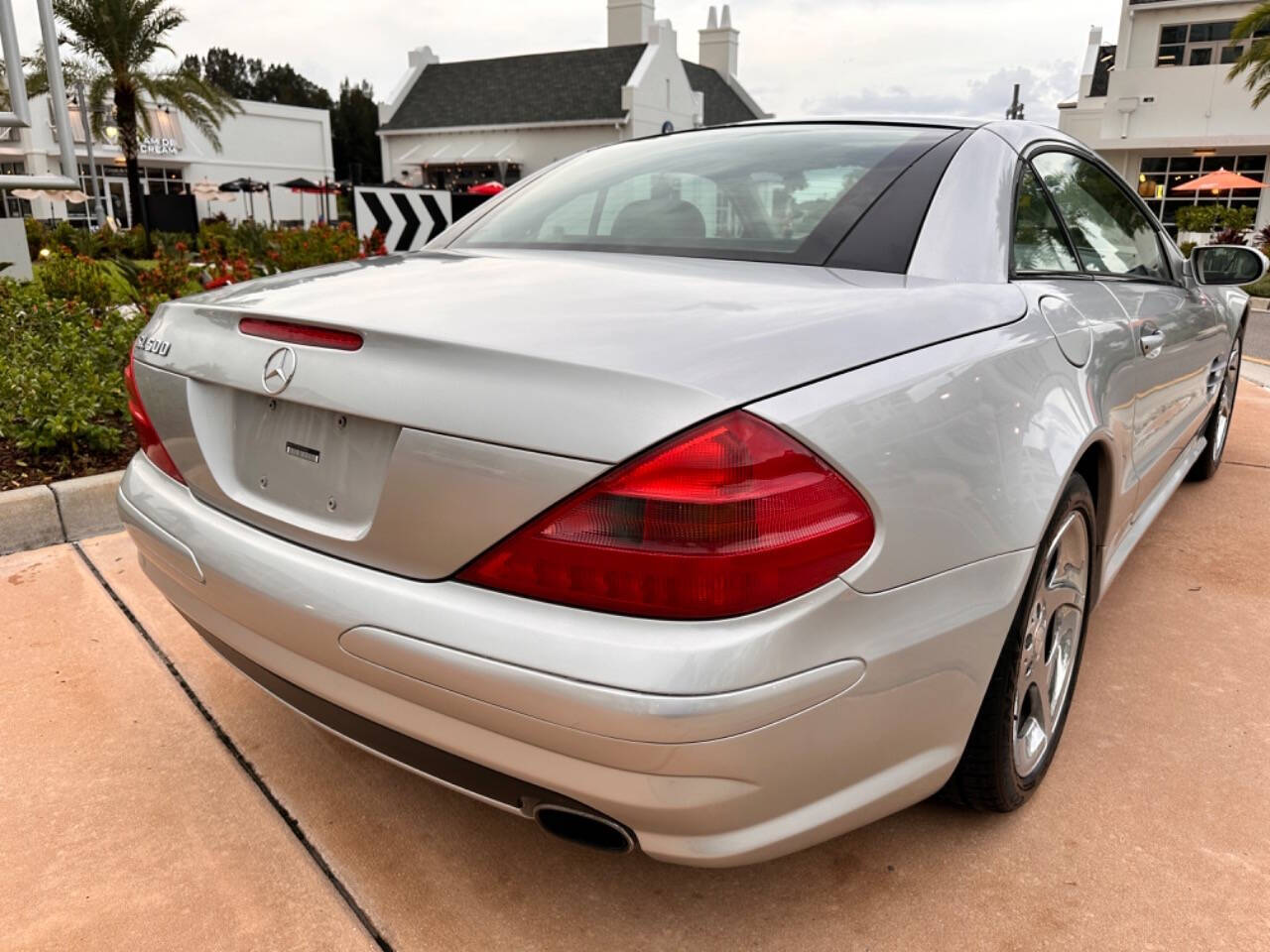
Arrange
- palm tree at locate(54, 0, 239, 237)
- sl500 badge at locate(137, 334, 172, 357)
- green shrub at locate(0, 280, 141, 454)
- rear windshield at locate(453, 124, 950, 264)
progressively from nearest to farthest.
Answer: sl500 badge at locate(137, 334, 172, 357)
rear windshield at locate(453, 124, 950, 264)
green shrub at locate(0, 280, 141, 454)
palm tree at locate(54, 0, 239, 237)

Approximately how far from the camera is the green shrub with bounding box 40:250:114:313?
7.97m

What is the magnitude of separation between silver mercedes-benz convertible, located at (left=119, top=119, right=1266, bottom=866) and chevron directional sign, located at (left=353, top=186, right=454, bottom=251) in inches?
125

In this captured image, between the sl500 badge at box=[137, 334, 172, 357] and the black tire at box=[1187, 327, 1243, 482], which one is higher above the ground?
the sl500 badge at box=[137, 334, 172, 357]

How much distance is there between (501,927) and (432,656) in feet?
2.25

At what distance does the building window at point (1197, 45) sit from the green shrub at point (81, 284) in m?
31.1

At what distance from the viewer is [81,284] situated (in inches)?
316

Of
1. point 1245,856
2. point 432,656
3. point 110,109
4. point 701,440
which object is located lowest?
point 1245,856

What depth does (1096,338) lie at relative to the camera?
7.17 ft

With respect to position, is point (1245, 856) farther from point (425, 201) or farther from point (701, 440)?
point (425, 201)

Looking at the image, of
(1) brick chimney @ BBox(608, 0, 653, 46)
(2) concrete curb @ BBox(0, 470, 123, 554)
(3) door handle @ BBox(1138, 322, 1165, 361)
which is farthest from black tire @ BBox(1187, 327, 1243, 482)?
(1) brick chimney @ BBox(608, 0, 653, 46)

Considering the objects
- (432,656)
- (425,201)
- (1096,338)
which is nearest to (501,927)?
(432,656)

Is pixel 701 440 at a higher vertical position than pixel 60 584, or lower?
higher

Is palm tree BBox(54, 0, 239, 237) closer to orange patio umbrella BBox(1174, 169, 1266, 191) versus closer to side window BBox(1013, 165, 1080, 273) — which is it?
side window BBox(1013, 165, 1080, 273)

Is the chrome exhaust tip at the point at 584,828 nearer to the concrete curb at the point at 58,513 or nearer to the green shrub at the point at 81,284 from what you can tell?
the concrete curb at the point at 58,513
